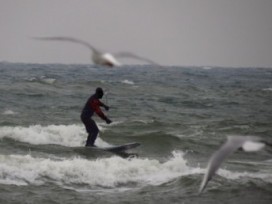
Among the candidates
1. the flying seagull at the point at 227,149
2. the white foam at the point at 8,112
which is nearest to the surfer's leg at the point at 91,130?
the white foam at the point at 8,112

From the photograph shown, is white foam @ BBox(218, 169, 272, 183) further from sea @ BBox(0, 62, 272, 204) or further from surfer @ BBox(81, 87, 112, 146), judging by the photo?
surfer @ BBox(81, 87, 112, 146)

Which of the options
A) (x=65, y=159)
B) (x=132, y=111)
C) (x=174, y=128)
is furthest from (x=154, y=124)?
(x=65, y=159)

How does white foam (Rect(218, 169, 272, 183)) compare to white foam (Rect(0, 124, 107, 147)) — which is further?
white foam (Rect(0, 124, 107, 147))

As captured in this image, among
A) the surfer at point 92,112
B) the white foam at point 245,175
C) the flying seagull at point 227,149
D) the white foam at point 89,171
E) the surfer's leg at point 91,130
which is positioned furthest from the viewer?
the surfer's leg at point 91,130

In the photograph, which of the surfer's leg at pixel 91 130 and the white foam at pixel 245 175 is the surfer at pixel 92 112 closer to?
the surfer's leg at pixel 91 130

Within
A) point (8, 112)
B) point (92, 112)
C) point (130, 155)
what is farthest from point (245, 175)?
point (8, 112)

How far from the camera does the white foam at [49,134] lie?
17.9 meters

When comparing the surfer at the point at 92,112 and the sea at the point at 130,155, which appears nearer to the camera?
the sea at the point at 130,155

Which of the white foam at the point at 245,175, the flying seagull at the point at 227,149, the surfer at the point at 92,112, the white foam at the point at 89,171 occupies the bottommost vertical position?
the white foam at the point at 89,171

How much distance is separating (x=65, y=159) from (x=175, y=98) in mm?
19995

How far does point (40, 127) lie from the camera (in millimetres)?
19891

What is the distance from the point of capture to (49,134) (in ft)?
A: 62.1

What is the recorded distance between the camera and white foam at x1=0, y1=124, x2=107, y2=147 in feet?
58.9

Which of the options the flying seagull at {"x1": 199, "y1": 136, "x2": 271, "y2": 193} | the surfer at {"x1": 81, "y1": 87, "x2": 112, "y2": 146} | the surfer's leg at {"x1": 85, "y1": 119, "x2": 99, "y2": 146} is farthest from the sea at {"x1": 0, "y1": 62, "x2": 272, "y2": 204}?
the flying seagull at {"x1": 199, "y1": 136, "x2": 271, "y2": 193}
